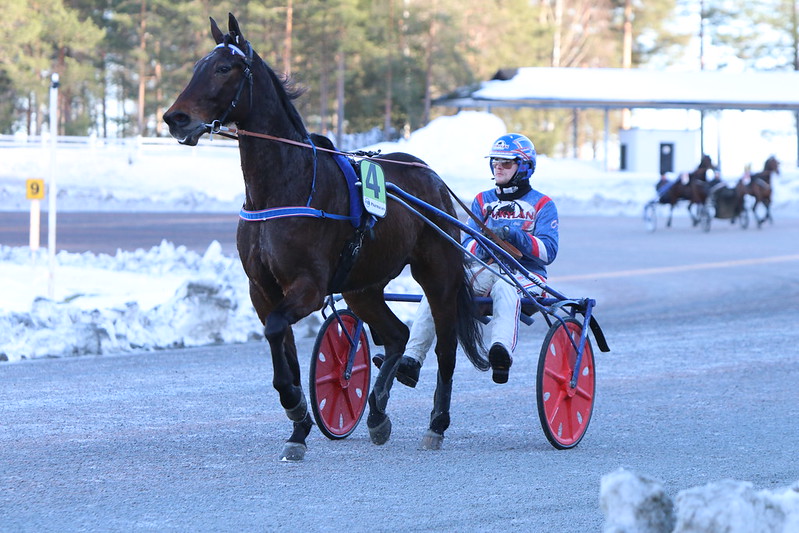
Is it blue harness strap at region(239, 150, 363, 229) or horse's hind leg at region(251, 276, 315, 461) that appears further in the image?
blue harness strap at region(239, 150, 363, 229)

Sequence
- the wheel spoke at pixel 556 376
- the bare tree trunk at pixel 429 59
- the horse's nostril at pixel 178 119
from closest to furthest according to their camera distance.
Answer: the horse's nostril at pixel 178 119, the wheel spoke at pixel 556 376, the bare tree trunk at pixel 429 59

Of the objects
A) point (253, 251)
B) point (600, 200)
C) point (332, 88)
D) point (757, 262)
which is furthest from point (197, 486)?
point (332, 88)

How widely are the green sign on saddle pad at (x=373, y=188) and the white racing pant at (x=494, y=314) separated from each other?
0.88 metres

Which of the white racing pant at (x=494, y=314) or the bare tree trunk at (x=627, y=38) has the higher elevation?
the bare tree trunk at (x=627, y=38)

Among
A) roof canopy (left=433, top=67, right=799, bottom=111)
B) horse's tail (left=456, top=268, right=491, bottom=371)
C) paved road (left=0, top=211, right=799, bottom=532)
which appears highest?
roof canopy (left=433, top=67, right=799, bottom=111)

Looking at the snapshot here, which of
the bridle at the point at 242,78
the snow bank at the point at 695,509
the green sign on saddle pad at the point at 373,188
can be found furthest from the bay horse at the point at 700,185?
the snow bank at the point at 695,509

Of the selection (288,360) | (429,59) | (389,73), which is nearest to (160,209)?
(389,73)

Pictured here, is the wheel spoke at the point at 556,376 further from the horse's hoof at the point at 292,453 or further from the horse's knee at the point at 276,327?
the horse's knee at the point at 276,327

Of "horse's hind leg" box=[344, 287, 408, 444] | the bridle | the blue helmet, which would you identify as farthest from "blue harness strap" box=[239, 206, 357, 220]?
the blue helmet

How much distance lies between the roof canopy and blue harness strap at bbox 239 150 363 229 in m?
45.9

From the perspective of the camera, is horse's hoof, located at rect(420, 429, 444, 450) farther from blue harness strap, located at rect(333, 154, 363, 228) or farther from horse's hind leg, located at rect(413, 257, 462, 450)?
blue harness strap, located at rect(333, 154, 363, 228)

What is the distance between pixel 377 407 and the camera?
684 cm

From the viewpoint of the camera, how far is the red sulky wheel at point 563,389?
21.9ft

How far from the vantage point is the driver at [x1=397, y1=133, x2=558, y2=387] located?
7.05 m
